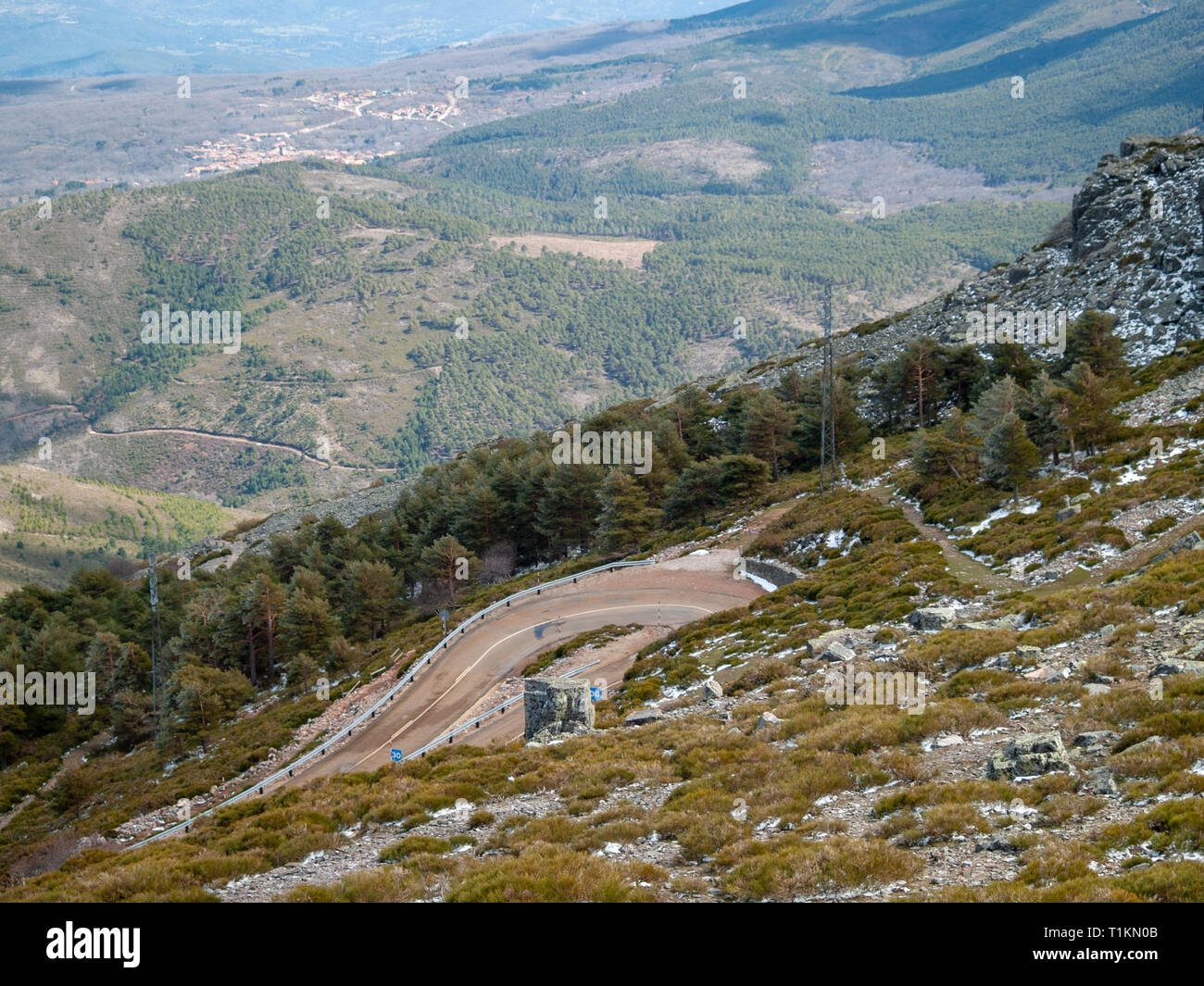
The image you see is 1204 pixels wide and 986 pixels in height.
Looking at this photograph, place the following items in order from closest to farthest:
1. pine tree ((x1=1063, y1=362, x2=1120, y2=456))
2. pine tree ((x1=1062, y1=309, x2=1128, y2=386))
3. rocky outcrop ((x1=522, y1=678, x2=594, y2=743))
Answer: rocky outcrop ((x1=522, y1=678, x2=594, y2=743))
pine tree ((x1=1063, y1=362, x2=1120, y2=456))
pine tree ((x1=1062, y1=309, x2=1128, y2=386))

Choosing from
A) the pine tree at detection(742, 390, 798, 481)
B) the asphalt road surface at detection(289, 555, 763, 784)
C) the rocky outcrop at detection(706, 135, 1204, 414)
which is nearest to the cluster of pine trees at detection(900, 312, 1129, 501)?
the rocky outcrop at detection(706, 135, 1204, 414)

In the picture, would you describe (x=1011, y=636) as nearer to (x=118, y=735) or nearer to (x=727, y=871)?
(x=727, y=871)

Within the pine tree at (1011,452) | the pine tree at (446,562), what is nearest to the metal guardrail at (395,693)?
the pine tree at (446,562)

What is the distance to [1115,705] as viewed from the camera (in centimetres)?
1866

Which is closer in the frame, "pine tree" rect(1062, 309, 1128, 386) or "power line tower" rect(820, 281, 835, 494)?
"power line tower" rect(820, 281, 835, 494)

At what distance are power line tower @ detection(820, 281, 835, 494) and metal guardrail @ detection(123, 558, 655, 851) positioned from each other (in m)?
12.7

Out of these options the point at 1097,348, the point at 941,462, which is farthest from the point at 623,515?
the point at 1097,348

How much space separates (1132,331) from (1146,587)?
49.5 meters

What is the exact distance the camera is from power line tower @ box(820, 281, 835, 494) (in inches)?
2371

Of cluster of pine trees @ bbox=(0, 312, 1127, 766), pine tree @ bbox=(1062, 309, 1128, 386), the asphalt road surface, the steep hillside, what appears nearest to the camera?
the steep hillside

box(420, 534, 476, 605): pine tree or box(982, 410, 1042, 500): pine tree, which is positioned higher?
box(982, 410, 1042, 500): pine tree

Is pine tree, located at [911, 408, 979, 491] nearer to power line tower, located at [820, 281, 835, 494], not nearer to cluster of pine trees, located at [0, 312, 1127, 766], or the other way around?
cluster of pine trees, located at [0, 312, 1127, 766]

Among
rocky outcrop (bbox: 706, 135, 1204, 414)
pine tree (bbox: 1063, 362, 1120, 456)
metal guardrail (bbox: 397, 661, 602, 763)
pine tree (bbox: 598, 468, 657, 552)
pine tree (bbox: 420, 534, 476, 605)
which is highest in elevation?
rocky outcrop (bbox: 706, 135, 1204, 414)
